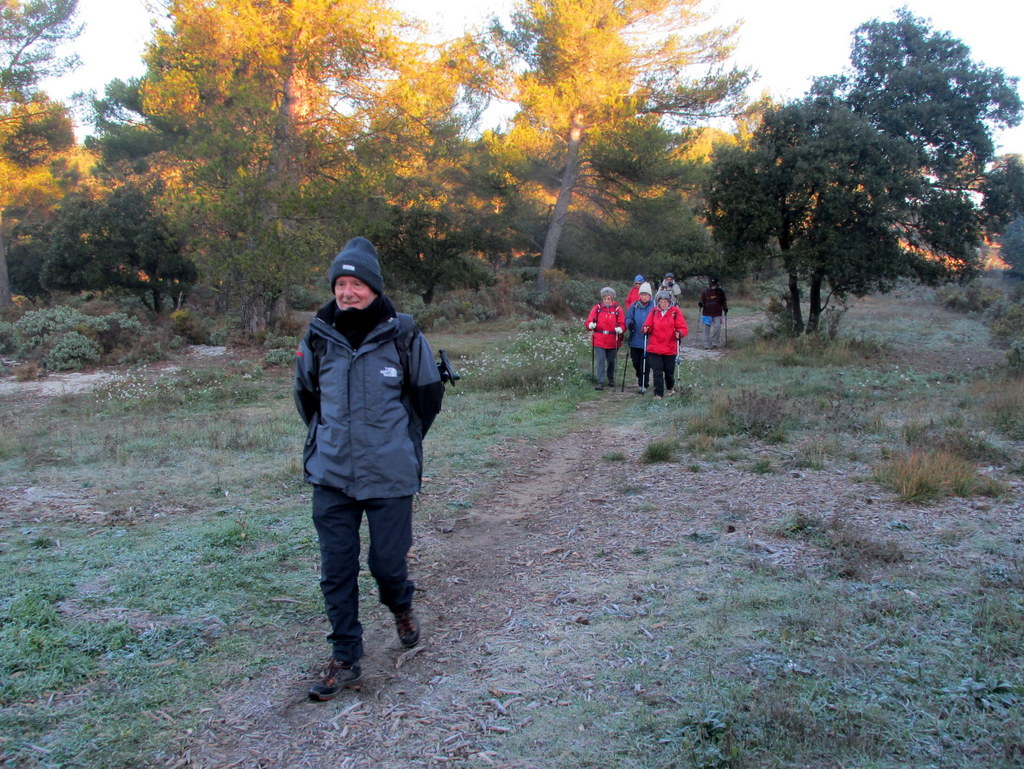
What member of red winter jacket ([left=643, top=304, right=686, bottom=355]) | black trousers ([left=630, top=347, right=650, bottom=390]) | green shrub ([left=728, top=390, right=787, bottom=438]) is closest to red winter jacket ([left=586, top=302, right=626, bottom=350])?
black trousers ([left=630, top=347, right=650, bottom=390])

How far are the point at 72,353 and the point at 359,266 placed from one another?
14.8 meters

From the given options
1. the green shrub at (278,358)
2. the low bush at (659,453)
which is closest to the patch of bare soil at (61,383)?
the green shrub at (278,358)

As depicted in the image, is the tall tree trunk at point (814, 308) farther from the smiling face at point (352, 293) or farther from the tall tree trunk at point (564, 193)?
the smiling face at point (352, 293)

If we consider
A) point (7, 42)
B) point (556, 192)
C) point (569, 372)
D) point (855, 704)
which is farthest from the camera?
point (556, 192)

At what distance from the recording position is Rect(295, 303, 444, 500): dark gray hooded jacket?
3434 millimetres

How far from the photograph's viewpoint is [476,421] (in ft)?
32.4

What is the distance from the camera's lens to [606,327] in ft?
39.9

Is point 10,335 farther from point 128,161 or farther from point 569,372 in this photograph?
point 569,372

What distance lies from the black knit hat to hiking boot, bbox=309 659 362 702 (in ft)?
5.61

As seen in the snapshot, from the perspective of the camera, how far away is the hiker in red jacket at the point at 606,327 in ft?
39.8

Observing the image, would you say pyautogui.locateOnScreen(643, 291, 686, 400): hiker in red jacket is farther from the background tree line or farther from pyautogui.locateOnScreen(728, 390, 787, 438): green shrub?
the background tree line

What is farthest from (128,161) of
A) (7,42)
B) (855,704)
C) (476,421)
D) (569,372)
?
(855,704)

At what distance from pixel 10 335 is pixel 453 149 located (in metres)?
11.6

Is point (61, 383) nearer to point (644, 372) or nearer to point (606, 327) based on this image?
point (606, 327)
